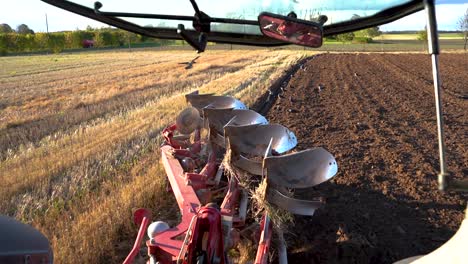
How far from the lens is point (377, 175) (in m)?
5.66

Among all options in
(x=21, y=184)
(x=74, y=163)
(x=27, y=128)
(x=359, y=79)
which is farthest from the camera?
(x=359, y=79)

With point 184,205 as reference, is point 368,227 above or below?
below

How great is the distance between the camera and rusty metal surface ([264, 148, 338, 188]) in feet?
10.7

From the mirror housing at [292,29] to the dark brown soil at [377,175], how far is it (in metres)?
2.49

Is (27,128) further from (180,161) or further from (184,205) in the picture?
(184,205)

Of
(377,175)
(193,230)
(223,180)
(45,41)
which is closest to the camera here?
(193,230)

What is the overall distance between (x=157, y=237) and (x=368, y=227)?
233 centimetres

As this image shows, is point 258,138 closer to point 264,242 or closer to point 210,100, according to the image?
point 264,242

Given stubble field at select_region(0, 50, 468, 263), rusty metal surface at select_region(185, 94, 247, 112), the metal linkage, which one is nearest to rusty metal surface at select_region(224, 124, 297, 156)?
the metal linkage

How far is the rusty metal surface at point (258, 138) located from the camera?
3.88 m

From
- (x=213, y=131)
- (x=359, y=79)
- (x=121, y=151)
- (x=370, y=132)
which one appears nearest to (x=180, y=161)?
(x=213, y=131)

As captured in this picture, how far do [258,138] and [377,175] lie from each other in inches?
88.3

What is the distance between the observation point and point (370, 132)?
7.94 metres

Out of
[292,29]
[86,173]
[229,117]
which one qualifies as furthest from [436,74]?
[86,173]
